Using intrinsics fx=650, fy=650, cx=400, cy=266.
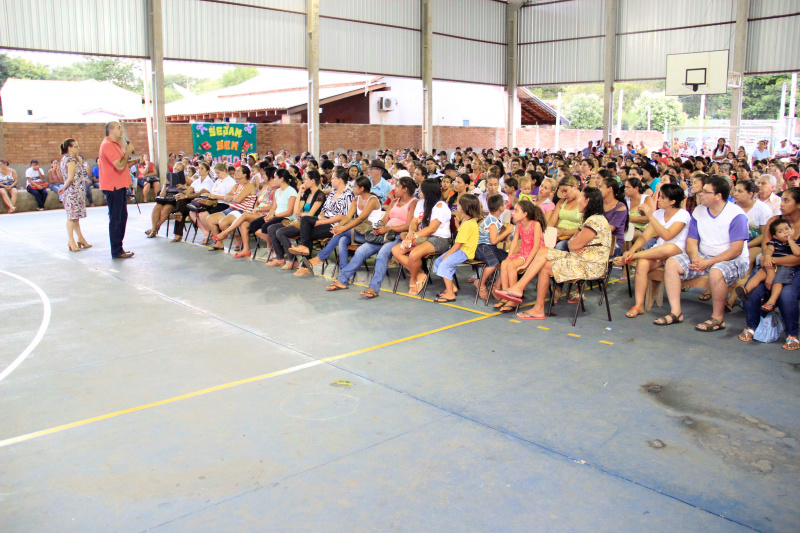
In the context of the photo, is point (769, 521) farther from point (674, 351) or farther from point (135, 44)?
point (135, 44)

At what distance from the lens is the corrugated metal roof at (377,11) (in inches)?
818

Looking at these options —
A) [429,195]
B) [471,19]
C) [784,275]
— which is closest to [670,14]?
[471,19]

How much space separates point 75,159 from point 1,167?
761 centimetres

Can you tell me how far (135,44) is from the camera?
1727 centimetres

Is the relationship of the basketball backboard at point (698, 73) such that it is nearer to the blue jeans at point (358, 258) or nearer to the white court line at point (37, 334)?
the blue jeans at point (358, 258)

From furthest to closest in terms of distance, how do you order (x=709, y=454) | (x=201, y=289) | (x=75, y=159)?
(x=75, y=159)
(x=201, y=289)
(x=709, y=454)

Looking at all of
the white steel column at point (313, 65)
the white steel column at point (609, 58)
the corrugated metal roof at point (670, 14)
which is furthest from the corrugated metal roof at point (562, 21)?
the white steel column at point (313, 65)

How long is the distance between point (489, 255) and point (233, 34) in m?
14.9

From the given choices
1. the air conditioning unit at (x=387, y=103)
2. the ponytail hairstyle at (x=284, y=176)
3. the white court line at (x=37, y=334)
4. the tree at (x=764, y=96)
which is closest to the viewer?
the white court line at (x=37, y=334)

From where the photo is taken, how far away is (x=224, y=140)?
801 inches

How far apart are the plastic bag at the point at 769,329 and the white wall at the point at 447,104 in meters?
22.1

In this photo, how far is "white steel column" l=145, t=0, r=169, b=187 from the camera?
17.3 metres

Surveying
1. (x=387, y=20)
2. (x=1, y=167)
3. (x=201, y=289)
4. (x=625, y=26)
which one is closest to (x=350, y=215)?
(x=201, y=289)

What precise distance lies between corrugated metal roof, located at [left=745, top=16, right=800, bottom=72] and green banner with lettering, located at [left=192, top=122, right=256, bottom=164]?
15.6 metres
